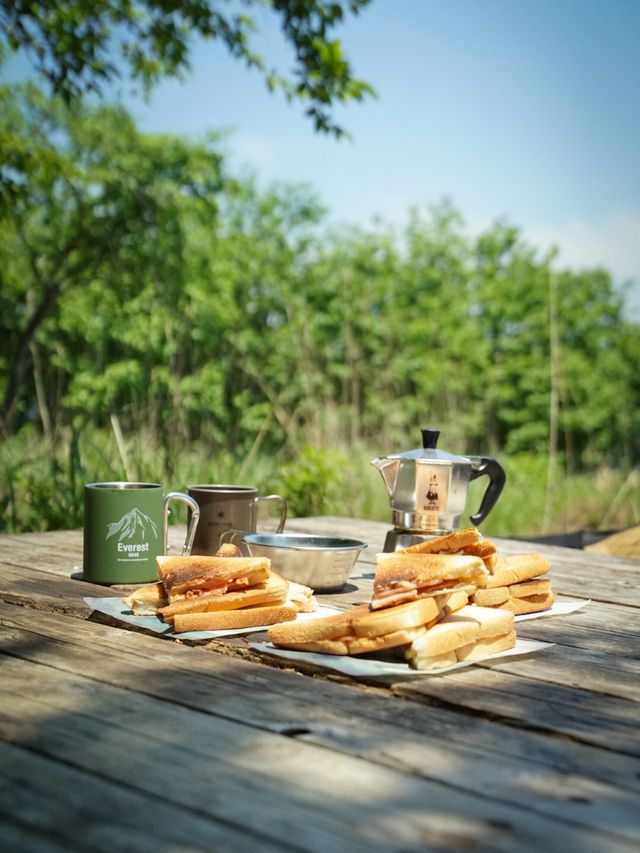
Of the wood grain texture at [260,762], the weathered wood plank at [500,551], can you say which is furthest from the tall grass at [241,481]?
the wood grain texture at [260,762]

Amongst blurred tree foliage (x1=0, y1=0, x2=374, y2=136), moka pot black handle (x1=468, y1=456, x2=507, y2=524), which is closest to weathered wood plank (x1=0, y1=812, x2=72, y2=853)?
moka pot black handle (x1=468, y1=456, x2=507, y2=524)

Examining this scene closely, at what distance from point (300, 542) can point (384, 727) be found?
0.76 m

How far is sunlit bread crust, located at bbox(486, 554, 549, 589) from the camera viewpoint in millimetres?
1474

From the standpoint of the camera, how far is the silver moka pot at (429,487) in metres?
1.86

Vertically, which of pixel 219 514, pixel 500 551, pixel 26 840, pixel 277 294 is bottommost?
pixel 26 840

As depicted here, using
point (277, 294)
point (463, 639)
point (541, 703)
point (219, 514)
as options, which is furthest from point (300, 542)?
point (277, 294)

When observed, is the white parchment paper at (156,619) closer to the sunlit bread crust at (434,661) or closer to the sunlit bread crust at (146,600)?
the sunlit bread crust at (146,600)

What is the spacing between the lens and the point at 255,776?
2.54 feet

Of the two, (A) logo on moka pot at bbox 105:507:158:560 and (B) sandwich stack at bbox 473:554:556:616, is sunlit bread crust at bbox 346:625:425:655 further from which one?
(A) logo on moka pot at bbox 105:507:158:560

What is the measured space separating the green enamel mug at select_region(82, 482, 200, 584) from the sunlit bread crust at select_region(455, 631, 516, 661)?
2.14ft

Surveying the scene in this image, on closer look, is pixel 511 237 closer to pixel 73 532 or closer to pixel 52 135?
pixel 52 135

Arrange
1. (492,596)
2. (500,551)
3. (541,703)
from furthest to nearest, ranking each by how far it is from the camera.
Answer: (500,551) → (492,596) → (541,703)

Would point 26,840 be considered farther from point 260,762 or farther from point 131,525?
point 131,525

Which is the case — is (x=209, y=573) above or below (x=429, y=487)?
below
